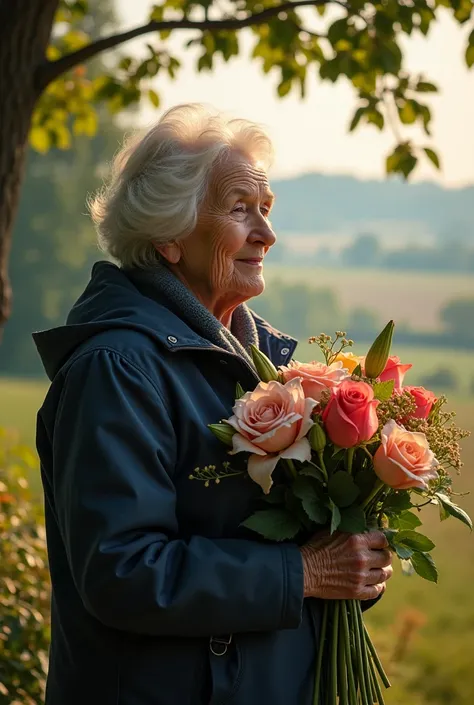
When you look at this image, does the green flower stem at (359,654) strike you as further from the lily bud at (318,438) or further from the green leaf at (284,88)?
the green leaf at (284,88)

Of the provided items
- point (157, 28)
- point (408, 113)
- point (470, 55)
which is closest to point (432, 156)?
point (408, 113)

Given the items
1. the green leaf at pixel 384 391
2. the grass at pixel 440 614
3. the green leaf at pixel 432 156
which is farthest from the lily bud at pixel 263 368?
the grass at pixel 440 614

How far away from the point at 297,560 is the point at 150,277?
2.36 feet

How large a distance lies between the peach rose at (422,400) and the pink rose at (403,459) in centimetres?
12

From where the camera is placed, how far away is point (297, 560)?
5.78 feet

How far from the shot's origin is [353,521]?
5.88 feet

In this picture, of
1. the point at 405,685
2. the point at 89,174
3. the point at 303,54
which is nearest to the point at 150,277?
the point at 303,54

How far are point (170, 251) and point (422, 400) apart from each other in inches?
26.0

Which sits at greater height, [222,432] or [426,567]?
[222,432]

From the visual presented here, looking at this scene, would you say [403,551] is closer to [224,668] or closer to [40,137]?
[224,668]

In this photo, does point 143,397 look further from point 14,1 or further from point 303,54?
point 303,54

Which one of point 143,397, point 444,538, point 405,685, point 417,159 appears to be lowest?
point 405,685

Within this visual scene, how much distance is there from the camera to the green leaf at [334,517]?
1742 mm

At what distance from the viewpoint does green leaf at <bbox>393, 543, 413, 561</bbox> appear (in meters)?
1.83
